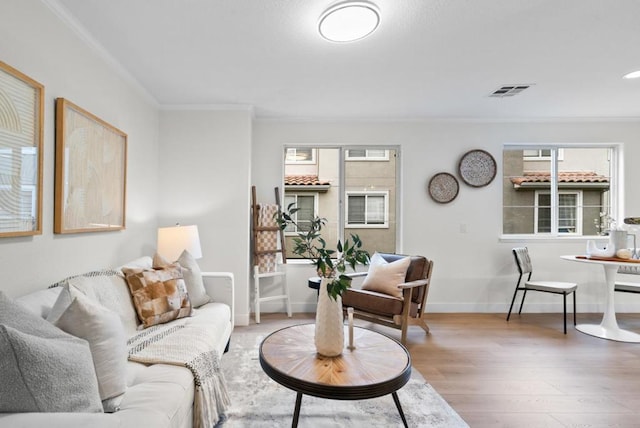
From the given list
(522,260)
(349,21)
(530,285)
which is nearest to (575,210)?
(522,260)

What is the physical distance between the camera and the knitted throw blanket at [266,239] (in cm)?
369

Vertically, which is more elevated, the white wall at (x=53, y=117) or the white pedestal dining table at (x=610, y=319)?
the white wall at (x=53, y=117)

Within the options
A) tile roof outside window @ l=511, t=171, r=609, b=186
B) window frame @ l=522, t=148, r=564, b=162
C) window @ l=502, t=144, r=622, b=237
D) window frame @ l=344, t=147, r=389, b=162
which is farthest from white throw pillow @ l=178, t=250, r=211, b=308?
window frame @ l=522, t=148, r=564, b=162

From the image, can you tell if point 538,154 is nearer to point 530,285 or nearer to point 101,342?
point 530,285

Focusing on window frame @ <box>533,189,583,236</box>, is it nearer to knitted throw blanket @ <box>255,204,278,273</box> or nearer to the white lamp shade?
knitted throw blanket @ <box>255,204,278,273</box>

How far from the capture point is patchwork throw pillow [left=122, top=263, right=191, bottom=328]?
2.04 metres

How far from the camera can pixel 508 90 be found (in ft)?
9.92

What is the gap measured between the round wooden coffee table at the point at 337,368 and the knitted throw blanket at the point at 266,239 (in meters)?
1.89

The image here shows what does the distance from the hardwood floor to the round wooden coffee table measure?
734 mm

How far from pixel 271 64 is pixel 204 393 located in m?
2.31

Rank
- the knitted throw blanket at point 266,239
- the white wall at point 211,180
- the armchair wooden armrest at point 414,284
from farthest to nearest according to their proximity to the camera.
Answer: the knitted throw blanket at point 266,239 < the white wall at point 211,180 < the armchair wooden armrest at point 414,284

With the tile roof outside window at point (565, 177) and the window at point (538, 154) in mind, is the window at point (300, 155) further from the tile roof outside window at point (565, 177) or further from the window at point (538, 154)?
the window at point (538, 154)

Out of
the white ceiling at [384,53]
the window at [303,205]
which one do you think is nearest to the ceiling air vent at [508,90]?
the white ceiling at [384,53]

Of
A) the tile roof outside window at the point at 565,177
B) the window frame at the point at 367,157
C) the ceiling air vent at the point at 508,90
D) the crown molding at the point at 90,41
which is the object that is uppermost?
the ceiling air vent at the point at 508,90
